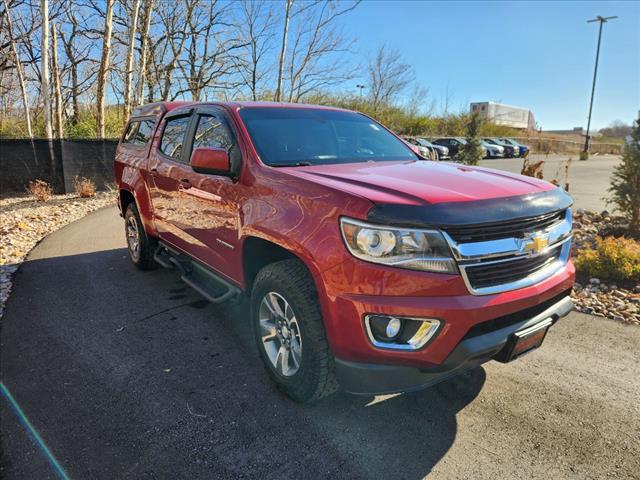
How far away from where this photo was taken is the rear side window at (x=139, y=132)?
491 centimetres

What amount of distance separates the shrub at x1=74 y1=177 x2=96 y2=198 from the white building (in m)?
46.9

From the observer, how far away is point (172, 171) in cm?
405

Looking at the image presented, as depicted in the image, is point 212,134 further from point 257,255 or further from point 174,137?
point 257,255

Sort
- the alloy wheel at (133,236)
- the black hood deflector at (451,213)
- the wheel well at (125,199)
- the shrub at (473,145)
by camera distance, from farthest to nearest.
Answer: the shrub at (473,145)
the wheel well at (125,199)
the alloy wheel at (133,236)
the black hood deflector at (451,213)

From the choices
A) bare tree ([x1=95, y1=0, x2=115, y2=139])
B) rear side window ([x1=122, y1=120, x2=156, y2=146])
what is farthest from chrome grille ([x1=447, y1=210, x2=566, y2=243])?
bare tree ([x1=95, y1=0, x2=115, y2=139])

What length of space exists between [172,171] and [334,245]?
8.07 ft

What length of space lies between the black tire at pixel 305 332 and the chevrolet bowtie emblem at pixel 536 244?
46.2 inches

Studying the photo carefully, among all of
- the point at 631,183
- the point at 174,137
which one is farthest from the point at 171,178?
the point at 631,183

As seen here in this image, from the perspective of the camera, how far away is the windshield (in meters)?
3.14

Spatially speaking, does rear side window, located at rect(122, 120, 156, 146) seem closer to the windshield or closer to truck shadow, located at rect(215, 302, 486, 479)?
the windshield

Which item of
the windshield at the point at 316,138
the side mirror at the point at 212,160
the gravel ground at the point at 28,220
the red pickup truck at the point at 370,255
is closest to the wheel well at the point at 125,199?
the gravel ground at the point at 28,220

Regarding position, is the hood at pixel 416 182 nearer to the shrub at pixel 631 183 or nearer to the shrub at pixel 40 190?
the shrub at pixel 631 183

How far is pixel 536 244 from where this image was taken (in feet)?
7.66

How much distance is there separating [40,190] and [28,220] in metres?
2.19
